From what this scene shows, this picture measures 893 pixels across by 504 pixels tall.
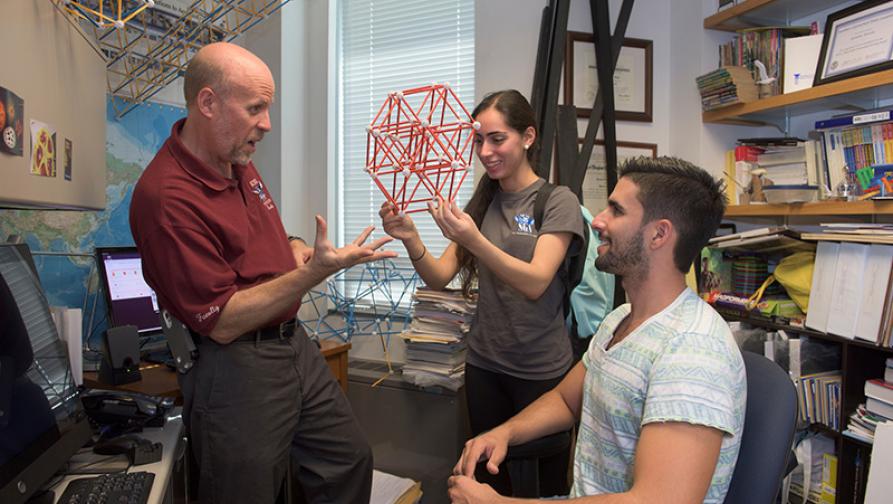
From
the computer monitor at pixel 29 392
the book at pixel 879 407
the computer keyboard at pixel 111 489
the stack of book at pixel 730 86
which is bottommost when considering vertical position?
the book at pixel 879 407

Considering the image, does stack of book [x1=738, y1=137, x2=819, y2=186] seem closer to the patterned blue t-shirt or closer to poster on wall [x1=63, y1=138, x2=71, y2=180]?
the patterned blue t-shirt

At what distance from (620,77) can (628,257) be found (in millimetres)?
1891

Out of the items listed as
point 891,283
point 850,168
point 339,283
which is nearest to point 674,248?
point 891,283

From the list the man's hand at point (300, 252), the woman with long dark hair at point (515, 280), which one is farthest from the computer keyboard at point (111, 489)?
the woman with long dark hair at point (515, 280)

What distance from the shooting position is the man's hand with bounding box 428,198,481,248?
155 centimetres

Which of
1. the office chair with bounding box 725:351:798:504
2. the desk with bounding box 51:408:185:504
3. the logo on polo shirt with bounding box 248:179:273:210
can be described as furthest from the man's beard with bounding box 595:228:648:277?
the desk with bounding box 51:408:185:504

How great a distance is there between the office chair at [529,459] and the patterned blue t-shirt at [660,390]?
9cm

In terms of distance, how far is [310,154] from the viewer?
3.24 meters

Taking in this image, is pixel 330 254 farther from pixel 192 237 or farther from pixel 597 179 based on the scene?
pixel 597 179

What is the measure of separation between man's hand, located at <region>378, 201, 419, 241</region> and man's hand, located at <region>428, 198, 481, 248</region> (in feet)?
0.34

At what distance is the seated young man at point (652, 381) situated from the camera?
941mm

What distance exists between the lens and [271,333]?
1.45m

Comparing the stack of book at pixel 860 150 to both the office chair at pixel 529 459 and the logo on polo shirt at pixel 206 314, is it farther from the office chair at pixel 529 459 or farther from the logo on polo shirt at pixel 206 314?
the logo on polo shirt at pixel 206 314

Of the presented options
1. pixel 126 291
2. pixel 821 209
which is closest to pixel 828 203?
pixel 821 209
